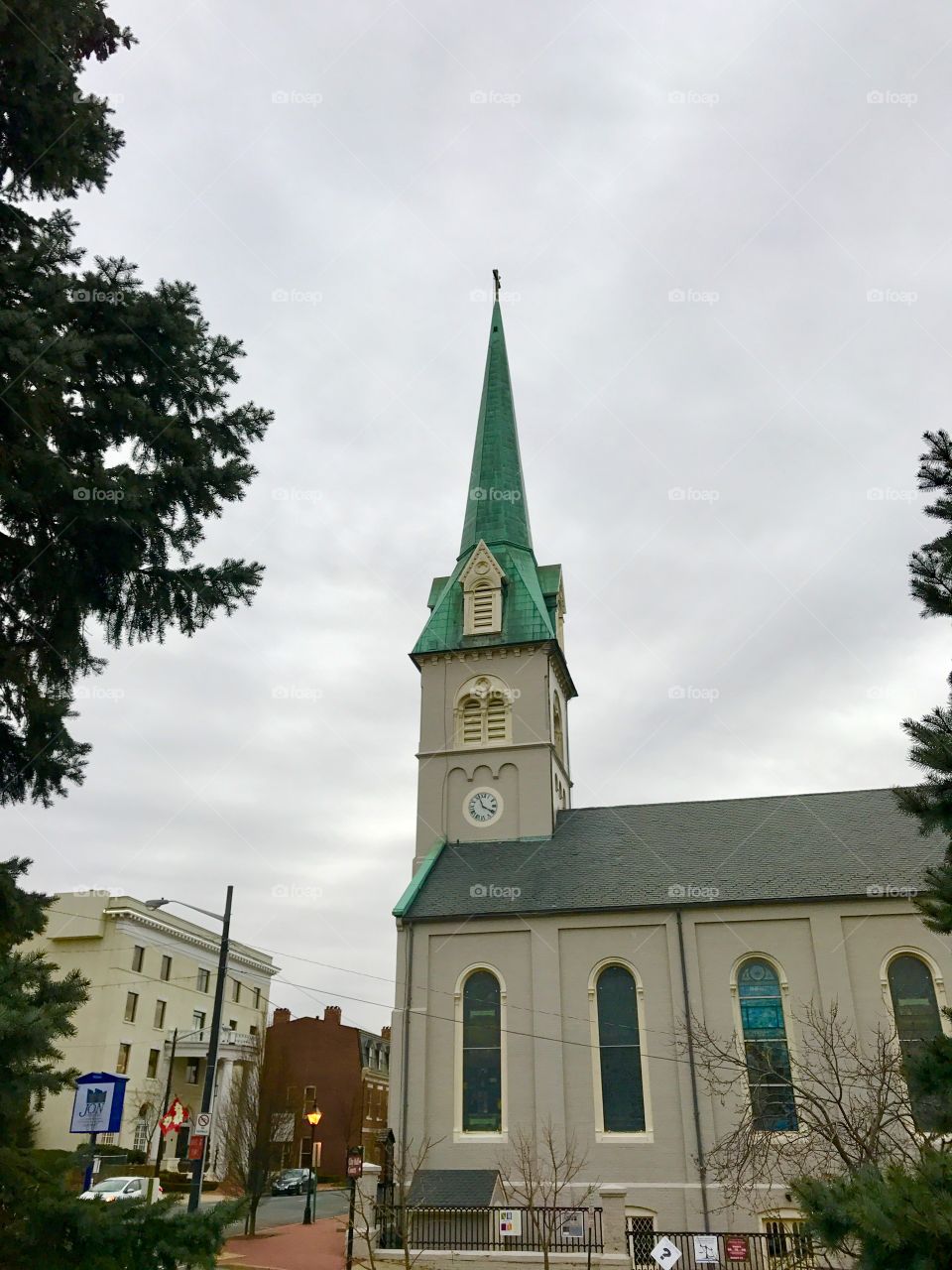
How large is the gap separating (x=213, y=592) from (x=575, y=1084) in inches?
805

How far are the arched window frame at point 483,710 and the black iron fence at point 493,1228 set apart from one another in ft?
48.2

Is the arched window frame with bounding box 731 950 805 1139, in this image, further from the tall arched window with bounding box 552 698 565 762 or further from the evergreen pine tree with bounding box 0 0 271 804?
the evergreen pine tree with bounding box 0 0 271 804

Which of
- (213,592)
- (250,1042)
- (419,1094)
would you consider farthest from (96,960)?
(213,592)

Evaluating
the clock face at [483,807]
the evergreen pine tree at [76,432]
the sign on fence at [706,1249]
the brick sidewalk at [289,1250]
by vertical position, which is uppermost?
the clock face at [483,807]

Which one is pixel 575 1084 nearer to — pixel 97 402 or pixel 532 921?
pixel 532 921

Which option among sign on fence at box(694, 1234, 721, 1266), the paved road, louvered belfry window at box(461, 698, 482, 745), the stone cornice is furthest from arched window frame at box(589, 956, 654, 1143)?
the stone cornice

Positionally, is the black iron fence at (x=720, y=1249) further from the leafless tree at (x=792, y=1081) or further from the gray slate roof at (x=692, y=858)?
the gray slate roof at (x=692, y=858)

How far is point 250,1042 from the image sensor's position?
160 feet

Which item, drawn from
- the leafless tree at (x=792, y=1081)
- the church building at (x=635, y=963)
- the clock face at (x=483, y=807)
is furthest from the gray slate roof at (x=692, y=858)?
the leafless tree at (x=792, y=1081)

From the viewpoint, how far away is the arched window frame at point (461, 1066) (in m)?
26.2

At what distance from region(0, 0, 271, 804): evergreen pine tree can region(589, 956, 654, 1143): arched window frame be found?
65.8 ft

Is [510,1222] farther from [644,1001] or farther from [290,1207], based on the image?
[290,1207]

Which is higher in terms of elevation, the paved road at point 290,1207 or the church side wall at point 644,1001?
the church side wall at point 644,1001

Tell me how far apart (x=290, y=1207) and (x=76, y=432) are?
39368 mm
